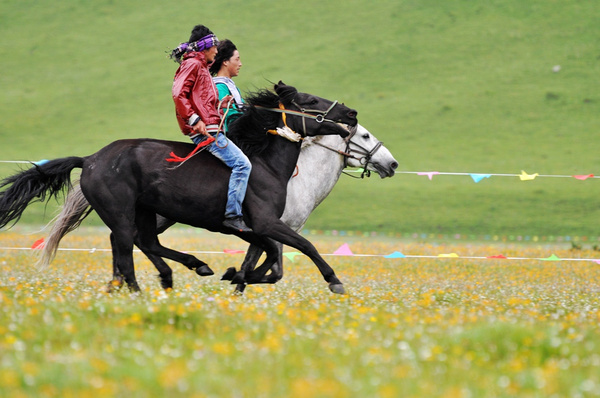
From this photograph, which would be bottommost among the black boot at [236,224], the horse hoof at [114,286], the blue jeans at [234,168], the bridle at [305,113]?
the horse hoof at [114,286]

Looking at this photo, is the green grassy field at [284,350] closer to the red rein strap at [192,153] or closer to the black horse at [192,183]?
the black horse at [192,183]

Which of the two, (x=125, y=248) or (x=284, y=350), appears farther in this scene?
(x=125, y=248)

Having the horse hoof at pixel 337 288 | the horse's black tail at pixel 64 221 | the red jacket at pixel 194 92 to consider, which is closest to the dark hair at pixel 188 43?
the red jacket at pixel 194 92

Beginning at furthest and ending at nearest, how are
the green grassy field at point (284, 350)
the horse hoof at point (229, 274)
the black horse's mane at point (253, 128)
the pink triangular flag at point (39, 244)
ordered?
the pink triangular flag at point (39, 244) < the horse hoof at point (229, 274) < the black horse's mane at point (253, 128) < the green grassy field at point (284, 350)

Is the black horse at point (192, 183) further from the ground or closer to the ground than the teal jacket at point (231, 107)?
closer to the ground

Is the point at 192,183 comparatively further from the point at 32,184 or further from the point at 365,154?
the point at 365,154

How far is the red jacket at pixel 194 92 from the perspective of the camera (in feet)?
29.2

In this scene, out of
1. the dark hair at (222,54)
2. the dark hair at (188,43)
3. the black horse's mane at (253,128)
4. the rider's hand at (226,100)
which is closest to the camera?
the dark hair at (188,43)

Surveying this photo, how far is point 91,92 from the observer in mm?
59656

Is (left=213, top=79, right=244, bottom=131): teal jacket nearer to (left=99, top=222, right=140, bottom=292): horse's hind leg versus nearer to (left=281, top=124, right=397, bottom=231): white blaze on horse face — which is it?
(left=281, top=124, right=397, bottom=231): white blaze on horse face

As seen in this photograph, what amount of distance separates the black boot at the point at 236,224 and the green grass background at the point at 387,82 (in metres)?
31.9

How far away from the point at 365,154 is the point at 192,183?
2751mm

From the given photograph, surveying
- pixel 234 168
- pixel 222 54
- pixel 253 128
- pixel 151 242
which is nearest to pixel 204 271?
pixel 151 242

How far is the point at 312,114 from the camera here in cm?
962
